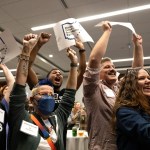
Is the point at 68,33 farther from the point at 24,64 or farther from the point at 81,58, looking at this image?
the point at 24,64

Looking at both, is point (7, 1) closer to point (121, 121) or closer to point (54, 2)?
point (54, 2)

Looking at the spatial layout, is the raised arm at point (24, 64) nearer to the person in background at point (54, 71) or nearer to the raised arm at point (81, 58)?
the person in background at point (54, 71)

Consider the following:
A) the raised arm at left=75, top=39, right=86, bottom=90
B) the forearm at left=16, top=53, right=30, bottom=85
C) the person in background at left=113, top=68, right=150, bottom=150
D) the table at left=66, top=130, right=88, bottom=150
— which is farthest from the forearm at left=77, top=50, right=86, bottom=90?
the table at left=66, top=130, right=88, bottom=150

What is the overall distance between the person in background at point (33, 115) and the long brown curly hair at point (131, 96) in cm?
42

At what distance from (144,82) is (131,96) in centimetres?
13

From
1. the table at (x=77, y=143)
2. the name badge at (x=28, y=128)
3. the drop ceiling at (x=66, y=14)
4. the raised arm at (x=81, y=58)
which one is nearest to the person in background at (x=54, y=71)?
the raised arm at (x=81, y=58)

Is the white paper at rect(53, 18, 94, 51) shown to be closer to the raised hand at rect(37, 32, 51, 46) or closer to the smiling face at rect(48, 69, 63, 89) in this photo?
the raised hand at rect(37, 32, 51, 46)

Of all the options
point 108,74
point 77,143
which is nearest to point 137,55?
point 108,74

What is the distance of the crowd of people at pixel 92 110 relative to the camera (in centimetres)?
118

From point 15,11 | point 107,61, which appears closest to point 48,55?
point 15,11

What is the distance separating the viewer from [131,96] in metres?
1.30

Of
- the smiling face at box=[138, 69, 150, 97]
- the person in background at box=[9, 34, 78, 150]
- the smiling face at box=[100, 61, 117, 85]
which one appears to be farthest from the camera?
the smiling face at box=[100, 61, 117, 85]

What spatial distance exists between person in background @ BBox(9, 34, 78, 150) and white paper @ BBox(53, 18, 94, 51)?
37 cm

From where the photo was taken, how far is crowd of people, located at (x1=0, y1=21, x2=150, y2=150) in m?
1.18
